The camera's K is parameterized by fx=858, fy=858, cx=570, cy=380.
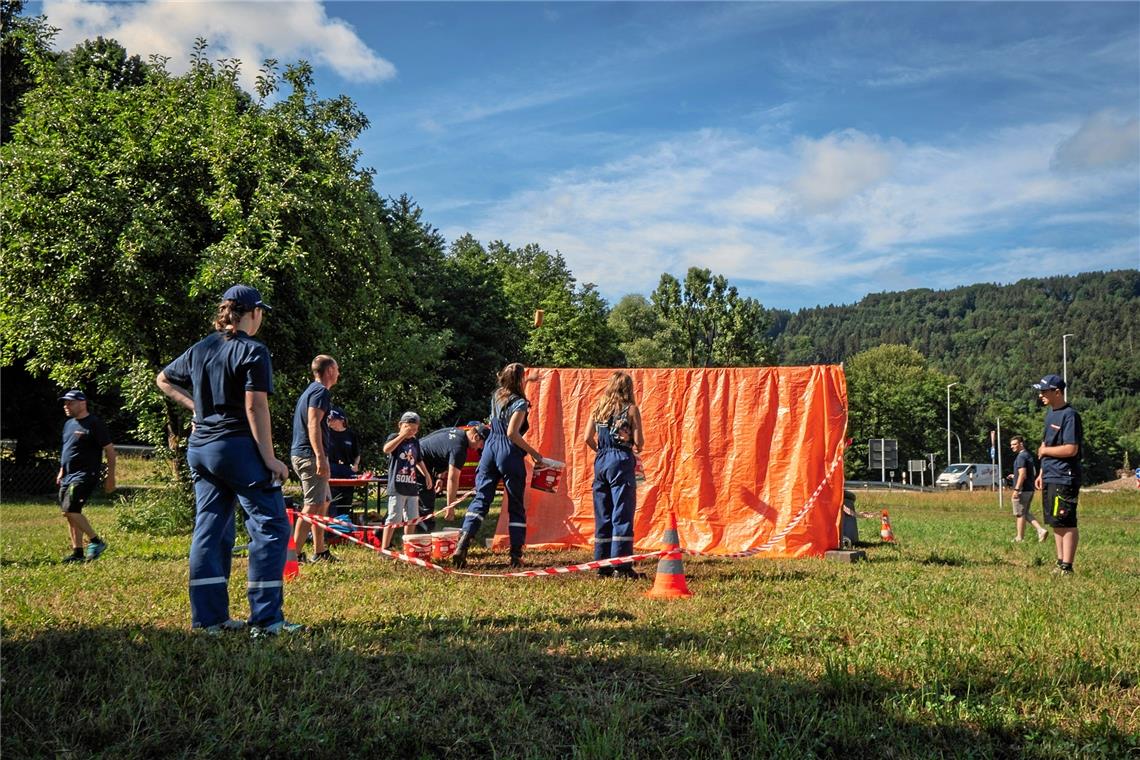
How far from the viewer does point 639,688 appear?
14.0 feet

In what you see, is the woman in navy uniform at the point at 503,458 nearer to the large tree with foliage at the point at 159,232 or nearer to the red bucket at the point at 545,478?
the red bucket at the point at 545,478

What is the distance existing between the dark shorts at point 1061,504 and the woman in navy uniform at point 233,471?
764 cm

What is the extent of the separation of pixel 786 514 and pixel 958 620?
443 cm

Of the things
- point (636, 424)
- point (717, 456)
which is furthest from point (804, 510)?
point (636, 424)

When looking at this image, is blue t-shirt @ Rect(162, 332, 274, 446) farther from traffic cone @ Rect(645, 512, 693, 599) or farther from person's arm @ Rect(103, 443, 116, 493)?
person's arm @ Rect(103, 443, 116, 493)

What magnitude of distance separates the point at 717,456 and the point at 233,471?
6967 mm

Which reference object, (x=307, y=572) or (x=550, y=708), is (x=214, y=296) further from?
(x=550, y=708)

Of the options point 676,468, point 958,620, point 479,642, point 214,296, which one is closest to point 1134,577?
point 958,620

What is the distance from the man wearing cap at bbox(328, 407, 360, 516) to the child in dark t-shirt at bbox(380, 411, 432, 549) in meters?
0.66

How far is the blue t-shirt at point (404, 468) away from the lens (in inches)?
376

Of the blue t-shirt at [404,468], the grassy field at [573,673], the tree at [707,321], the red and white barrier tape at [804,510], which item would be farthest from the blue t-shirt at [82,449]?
the tree at [707,321]

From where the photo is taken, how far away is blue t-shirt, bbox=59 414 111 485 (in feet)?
30.4

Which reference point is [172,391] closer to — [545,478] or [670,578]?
[670,578]

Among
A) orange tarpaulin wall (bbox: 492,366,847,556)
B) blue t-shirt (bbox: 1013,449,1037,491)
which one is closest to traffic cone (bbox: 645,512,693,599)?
orange tarpaulin wall (bbox: 492,366,847,556)
